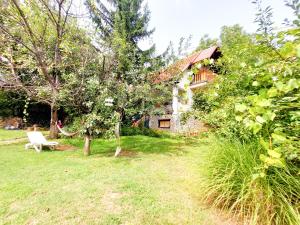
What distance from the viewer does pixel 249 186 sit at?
314 cm

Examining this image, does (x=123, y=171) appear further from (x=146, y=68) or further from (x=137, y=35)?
(x=137, y=35)

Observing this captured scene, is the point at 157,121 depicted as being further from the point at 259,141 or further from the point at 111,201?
the point at 259,141

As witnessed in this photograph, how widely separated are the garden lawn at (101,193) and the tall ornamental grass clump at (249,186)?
0.39m

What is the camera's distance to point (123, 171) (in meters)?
6.17

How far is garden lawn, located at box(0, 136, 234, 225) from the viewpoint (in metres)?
3.50

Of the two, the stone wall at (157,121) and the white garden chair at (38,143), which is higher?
the stone wall at (157,121)

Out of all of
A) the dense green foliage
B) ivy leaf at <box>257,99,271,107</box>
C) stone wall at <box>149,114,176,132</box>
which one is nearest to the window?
stone wall at <box>149,114,176,132</box>

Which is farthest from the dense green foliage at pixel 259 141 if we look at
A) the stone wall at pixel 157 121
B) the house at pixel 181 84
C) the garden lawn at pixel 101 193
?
the stone wall at pixel 157 121

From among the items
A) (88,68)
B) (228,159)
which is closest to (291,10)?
(228,159)

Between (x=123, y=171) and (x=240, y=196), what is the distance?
12.1ft

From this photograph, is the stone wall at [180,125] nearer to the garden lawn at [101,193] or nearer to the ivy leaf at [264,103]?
the garden lawn at [101,193]

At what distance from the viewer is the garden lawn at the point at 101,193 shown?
350 centimetres

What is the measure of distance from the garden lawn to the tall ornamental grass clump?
39 cm

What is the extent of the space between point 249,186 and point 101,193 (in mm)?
2960
